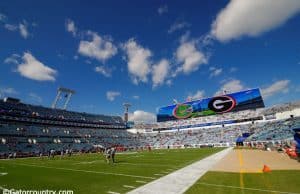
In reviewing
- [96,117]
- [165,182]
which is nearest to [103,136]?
[96,117]

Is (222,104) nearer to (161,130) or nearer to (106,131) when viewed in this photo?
(161,130)

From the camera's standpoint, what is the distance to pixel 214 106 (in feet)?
332

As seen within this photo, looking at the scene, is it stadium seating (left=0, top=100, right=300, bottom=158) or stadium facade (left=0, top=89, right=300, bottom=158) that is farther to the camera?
stadium facade (left=0, top=89, right=300, bottom=158)

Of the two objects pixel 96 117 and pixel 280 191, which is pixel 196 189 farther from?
pixel 96 117

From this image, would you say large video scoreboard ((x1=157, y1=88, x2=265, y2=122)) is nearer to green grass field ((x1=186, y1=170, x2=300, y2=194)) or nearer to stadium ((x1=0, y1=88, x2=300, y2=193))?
stadium ((x1=0, y1=88, x2=300, y2=193))

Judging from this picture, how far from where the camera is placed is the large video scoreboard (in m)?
91.2

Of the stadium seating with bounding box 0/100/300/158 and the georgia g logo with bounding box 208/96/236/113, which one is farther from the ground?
the georgia g logo with bounding box 208/96/236/113

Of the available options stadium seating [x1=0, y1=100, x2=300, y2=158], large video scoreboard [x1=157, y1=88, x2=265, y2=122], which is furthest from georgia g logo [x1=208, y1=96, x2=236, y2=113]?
stadium seating [x1=0, y1=100, x2=300, y2=158]

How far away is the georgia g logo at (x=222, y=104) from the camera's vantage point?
97406 millimetres

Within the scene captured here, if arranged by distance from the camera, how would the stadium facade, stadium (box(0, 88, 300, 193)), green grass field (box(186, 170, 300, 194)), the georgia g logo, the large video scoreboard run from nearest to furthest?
1. green grass field (box(186, 170, 300, 194))
2. stadium (box(0, 88, 300, 193))
3. the stadium facade
4. the large video scoreboard
5. the georgia g logo

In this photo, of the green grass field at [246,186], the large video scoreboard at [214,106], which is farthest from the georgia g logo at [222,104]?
the green grass field at [246,186]

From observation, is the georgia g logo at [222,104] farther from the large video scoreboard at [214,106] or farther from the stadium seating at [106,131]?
the stadium seating at [106,131]

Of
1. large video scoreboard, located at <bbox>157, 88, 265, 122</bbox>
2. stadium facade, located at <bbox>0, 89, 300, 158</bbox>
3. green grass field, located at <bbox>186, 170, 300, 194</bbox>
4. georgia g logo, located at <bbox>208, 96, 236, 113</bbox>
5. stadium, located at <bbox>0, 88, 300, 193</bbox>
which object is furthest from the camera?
georgia g logo, located at <bbox>208, 96, 236, 113</bbox>

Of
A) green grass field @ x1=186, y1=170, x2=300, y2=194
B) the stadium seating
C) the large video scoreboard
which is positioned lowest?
green grass field @ x1=186, y1=170, x2=300, y2=194
